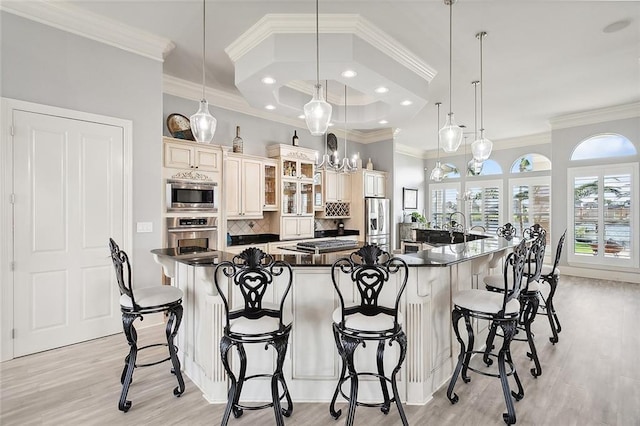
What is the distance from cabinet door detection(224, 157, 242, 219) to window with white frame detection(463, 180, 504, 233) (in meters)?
6.38

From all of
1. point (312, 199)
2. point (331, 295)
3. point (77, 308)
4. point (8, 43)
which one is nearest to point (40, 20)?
point (8, 43)

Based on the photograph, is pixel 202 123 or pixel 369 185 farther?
pixel 369 185

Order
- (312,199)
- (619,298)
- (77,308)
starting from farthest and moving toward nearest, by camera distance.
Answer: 1. (312,199)
2. (619,298)
3. (77,308)

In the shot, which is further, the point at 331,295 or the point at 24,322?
the point at 24,322

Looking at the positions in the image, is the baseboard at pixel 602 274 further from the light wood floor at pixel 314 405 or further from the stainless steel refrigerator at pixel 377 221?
the stainless steel refrigerator at pixel 377 221

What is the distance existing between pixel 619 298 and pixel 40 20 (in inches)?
319

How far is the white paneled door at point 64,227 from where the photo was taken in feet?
9.89

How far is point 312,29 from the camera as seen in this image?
10.3 feet

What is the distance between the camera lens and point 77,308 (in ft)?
10.8

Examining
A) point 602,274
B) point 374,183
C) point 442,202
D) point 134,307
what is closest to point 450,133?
point 134,307

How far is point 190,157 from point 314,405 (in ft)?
11.2

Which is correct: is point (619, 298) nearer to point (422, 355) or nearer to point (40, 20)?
point (422, 355)

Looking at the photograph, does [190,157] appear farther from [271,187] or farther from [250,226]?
[250,226]

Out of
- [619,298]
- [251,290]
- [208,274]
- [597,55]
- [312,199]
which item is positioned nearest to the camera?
[251,290]
